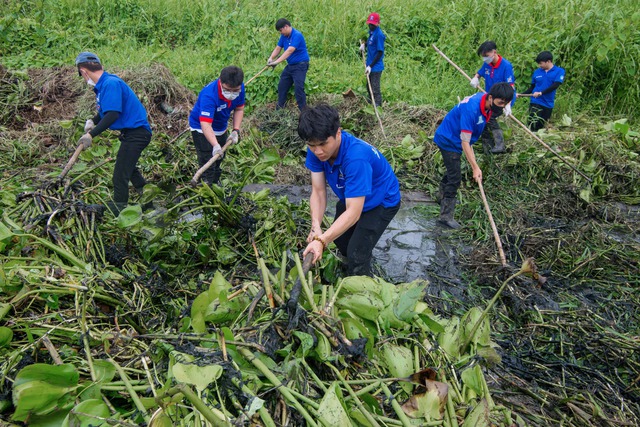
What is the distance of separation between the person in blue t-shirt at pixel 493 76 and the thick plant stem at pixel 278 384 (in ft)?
15.2

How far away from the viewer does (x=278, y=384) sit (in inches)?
69.5

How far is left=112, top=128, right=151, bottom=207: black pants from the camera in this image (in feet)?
14.5

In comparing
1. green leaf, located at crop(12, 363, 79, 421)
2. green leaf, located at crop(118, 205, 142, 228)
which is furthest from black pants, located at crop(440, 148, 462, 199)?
green leaf, located at crop(12, 363, 79, 421)

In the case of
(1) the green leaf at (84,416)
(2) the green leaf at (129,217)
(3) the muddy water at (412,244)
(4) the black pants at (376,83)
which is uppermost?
(1) the green leaf at (84,416)

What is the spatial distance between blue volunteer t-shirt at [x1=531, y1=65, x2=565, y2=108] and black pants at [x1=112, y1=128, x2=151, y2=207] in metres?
5.67

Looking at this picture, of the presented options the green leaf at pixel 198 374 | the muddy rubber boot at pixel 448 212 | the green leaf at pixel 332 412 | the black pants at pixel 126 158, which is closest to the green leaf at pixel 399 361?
the green leaf at pixel 332 412

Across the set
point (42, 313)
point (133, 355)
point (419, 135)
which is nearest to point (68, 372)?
point (133, 355)

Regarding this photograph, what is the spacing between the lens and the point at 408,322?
7.92ft

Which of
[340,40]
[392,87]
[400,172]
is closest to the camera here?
[400,172]

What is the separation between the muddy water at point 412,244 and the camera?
162 inches

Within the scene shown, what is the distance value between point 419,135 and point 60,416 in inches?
218

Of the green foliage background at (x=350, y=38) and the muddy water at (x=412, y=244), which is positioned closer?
the muddy water at (x=412, y=244)

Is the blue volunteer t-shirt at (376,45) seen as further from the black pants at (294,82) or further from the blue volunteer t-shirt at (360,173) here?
the blue volunteer t-shirt at (360,173)

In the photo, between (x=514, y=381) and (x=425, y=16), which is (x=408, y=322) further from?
(x=425, y=16)
